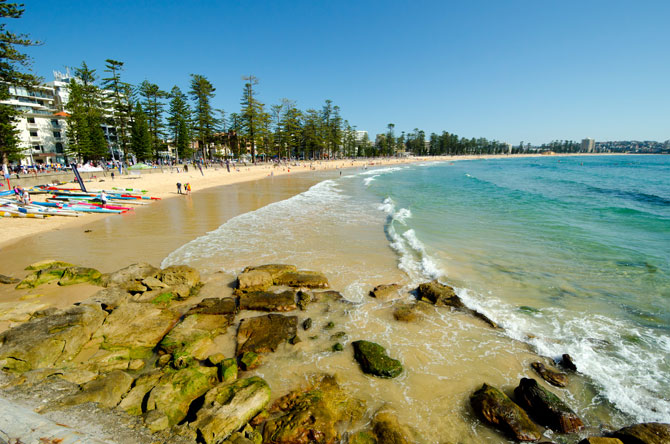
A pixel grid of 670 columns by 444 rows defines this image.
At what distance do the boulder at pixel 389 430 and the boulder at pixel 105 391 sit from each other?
11.0 feet

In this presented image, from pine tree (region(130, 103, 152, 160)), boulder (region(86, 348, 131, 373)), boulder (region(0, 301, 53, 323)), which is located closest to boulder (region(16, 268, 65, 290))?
boulder (region(0, 301, 53, 323))

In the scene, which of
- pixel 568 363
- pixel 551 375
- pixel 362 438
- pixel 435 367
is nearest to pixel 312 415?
pixel 362 438

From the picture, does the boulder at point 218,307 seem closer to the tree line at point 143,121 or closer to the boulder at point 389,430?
the boulder at point 389,430

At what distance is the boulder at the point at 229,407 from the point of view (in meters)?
3.25

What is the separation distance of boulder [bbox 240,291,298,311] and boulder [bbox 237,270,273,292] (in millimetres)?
209

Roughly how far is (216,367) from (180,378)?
0.56m

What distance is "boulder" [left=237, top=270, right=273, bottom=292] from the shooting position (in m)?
7.21

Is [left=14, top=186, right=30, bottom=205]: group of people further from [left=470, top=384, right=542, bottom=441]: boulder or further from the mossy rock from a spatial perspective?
[left=470, top=384, right=542, bottom=441]: boulder

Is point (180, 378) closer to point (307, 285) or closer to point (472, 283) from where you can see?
point (307, 285)

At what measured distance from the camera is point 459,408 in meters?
4.05

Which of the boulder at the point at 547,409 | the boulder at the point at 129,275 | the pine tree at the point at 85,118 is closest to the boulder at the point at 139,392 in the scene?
the boulder at the point at 129,275

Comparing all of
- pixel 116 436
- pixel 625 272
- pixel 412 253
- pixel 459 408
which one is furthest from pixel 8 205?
pixel 625 272

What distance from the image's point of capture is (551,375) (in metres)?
4.63

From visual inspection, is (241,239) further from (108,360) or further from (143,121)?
(143,121)
